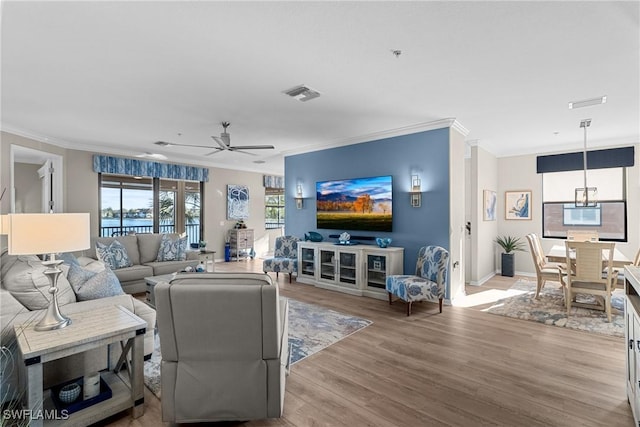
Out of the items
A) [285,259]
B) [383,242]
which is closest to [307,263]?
[285,259]

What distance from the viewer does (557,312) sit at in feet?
13.7

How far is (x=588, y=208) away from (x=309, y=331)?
6.07 meters

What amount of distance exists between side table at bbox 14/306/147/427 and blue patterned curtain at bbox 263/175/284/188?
751cm

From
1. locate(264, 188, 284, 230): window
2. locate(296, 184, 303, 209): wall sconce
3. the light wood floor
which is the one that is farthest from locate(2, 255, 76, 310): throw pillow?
locate(264, 188, 284, 230): window

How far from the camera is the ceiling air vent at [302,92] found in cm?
333

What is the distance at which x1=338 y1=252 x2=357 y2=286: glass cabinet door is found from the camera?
515 centimetres

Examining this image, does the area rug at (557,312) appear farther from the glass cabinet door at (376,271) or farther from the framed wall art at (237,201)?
the framed wall art at (237,201)

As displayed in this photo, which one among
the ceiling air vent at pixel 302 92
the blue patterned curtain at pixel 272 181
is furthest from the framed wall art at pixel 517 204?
the blue patterned curtain at pixel 272 181

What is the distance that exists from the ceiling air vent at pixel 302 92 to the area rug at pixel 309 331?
264 centimetres

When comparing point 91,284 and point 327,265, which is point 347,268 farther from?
point 91,284

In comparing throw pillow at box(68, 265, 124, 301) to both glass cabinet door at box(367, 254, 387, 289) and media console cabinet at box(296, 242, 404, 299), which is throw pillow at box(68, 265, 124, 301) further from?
glass cabinet door at box(367, 254, 387, 289)

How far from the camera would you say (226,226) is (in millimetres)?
8703

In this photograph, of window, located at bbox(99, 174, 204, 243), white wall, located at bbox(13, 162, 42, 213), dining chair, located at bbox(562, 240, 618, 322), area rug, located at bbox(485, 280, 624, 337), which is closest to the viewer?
area rug, located at bbox(485, 280, 624, 337)

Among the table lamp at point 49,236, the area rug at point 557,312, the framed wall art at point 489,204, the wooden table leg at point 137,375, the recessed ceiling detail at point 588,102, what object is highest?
the recessed ceiling detail at point 588,102
